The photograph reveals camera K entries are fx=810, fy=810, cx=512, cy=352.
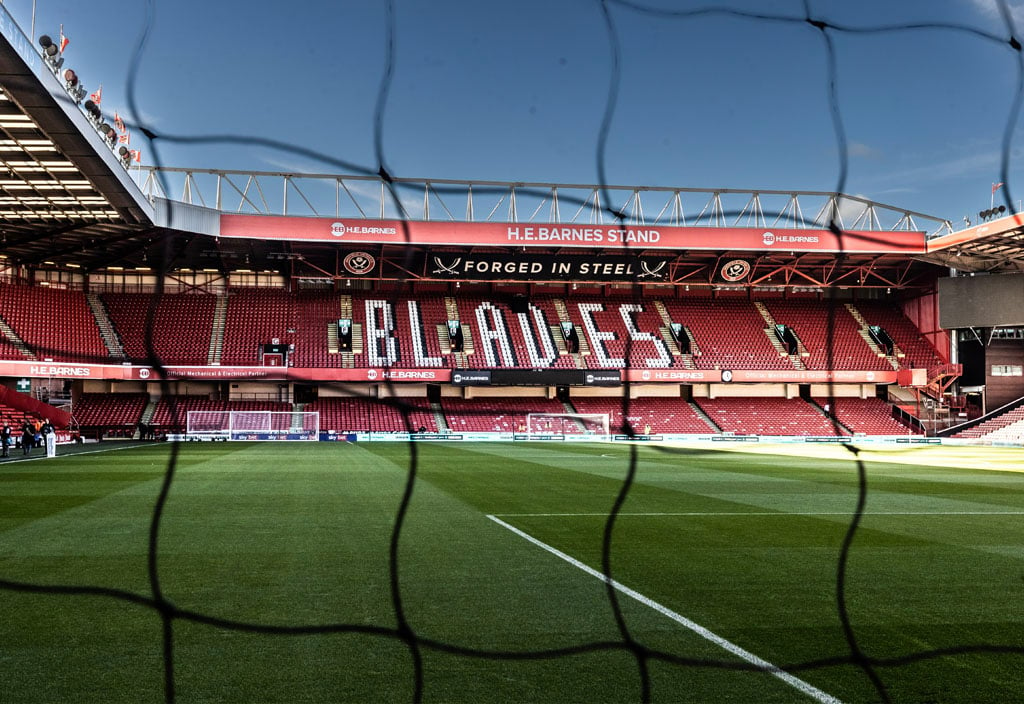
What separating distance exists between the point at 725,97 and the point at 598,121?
758mm

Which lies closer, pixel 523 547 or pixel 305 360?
pixel 523 547

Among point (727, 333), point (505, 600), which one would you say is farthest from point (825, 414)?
point (505, 600)

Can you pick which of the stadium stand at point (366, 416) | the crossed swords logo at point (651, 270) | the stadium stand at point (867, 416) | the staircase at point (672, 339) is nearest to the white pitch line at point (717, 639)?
the stadium stand at point (366, 416)

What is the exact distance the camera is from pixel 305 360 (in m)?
39.7

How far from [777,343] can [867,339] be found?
536 cm

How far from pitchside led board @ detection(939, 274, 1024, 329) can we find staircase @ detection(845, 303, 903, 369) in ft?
9.23

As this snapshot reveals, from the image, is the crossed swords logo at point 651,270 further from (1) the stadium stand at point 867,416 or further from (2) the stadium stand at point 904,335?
(2) the stadium stand at point 904,335

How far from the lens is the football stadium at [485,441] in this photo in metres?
4.55

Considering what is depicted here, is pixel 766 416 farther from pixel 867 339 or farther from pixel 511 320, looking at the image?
pixel 511 320

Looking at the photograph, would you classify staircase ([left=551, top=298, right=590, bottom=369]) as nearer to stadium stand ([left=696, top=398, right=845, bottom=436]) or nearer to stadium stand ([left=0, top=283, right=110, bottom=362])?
stadium stand ([left=696, top=398, right=845, bottom=436])

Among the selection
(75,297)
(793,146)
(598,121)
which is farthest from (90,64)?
(75,297)

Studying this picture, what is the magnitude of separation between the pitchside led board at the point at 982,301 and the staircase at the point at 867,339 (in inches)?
111

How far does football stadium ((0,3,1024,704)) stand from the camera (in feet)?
14.9

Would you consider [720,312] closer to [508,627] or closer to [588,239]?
[588,239]
